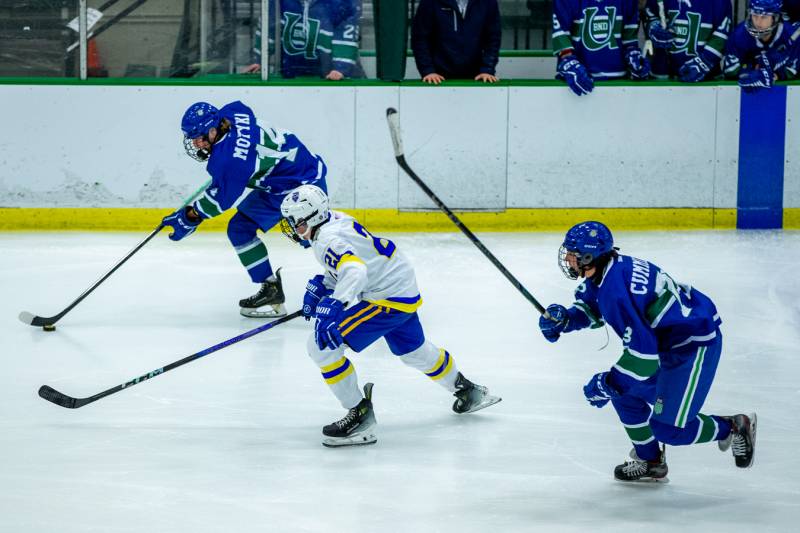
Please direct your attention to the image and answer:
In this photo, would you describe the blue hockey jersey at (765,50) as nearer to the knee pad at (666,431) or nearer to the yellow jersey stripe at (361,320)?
the yellow jersey stripe at (361,320)

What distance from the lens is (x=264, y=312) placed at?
6000mm

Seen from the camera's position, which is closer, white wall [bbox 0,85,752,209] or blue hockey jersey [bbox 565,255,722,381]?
blue hockey jersey [bbox 565,255,722,381]

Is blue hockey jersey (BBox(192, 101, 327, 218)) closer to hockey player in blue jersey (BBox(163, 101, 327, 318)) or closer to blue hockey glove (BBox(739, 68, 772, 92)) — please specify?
hockey player in blue jersey (BBox(163, 101, 327, 318))

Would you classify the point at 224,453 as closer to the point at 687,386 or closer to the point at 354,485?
the point at 354,485

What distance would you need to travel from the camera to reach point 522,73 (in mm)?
9094

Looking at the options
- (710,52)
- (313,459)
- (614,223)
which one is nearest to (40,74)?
(614,223)

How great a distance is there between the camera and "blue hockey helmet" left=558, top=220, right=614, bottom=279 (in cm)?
336

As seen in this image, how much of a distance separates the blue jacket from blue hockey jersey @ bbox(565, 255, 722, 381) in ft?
16.5

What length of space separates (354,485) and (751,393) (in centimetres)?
172

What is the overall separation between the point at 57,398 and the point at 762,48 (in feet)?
18.5

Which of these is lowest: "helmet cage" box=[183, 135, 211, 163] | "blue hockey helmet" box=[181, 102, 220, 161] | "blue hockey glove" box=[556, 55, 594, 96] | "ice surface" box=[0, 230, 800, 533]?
"ice surface" box=[0, 230, 800, 533]

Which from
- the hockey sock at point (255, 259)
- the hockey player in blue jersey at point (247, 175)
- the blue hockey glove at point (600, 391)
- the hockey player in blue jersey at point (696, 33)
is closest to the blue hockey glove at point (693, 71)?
the hockey player in blue jersey at point (696, 33)

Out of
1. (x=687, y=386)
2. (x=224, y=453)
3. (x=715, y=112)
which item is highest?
(x=715, y=112)

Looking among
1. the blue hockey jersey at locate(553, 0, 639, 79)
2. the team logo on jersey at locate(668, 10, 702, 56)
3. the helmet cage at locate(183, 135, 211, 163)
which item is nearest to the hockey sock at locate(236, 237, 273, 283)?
the helmet cage at locate(183, 135, 211, 163)
